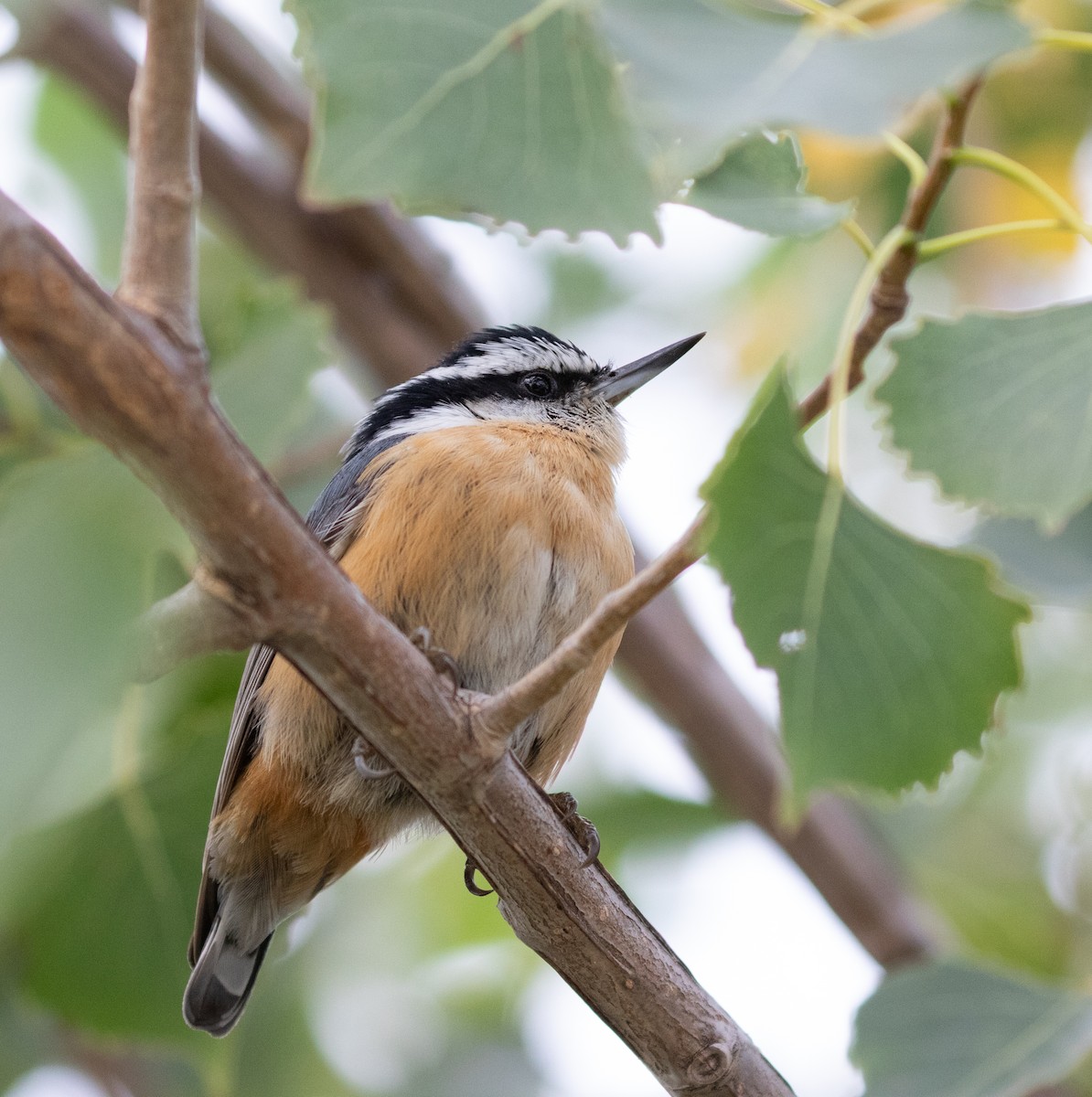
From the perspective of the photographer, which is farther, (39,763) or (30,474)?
(30,474)

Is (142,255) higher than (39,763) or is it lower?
higher

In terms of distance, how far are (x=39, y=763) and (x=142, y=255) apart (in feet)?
2.55

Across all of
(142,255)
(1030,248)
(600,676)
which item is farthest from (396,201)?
(1030,248)

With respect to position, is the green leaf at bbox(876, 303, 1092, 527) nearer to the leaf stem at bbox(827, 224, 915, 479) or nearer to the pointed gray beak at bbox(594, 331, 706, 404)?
the leaf stem at bbox(827, 224, 915, 479)

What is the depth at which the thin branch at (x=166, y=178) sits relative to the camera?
1642 millimetres

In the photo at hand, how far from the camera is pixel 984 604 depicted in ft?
6.82

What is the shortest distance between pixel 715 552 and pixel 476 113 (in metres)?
0.69

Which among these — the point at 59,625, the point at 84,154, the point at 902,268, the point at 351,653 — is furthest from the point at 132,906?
the point at 84,154

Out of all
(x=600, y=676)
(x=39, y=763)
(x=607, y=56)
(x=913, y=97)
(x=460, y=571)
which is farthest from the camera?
(x=600, y=676)

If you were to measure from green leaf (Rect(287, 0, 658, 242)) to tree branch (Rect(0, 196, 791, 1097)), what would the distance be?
35cm

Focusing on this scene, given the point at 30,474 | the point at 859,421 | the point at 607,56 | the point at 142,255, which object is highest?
the point at 607,56

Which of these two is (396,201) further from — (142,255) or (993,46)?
(993,46)

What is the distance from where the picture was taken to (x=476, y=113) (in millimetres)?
1811

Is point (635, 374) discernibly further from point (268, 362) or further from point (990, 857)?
point (990, 857)
